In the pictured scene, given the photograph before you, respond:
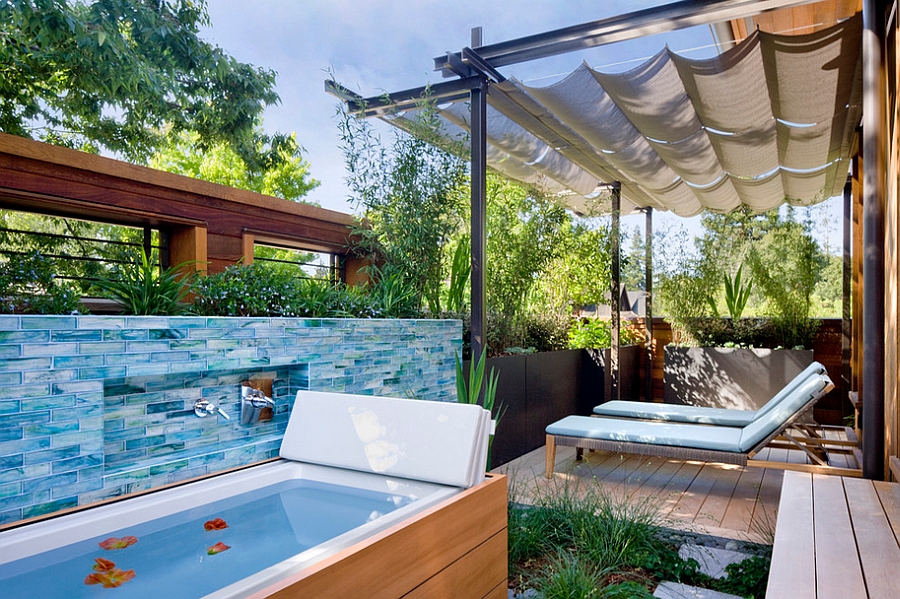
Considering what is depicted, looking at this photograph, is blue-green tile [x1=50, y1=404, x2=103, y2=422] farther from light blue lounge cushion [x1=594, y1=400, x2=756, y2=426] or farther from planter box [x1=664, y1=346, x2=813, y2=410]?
planter box [x1=664, y1=346, x2=813, y2=410]

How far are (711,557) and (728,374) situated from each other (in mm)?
4287

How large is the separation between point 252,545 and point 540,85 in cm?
350

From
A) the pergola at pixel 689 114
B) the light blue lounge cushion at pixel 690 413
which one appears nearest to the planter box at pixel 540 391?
the light blue lounge cushion at pixel 690 413

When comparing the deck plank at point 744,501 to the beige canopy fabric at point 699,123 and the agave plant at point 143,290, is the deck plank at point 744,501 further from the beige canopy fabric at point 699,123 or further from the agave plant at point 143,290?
the agave plant at point 143,290

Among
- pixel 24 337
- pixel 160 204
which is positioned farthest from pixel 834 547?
pixel 160 204

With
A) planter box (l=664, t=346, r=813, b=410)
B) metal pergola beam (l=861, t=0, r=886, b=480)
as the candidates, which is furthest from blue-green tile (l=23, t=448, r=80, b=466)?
planter box (l=664, t=346, r=813, b=410)

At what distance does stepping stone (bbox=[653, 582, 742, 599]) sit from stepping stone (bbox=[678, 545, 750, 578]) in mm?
190

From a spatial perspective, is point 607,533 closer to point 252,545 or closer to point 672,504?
point 672,504

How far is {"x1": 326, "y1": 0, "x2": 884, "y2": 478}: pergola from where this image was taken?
3.40m

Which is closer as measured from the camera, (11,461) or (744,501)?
(11,461)

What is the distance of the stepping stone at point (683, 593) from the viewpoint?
2.76 metres

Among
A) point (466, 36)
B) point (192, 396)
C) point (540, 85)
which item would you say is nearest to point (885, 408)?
point (540, 85)

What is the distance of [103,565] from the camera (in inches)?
79.0

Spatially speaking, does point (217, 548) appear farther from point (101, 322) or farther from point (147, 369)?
point (101, 322)
